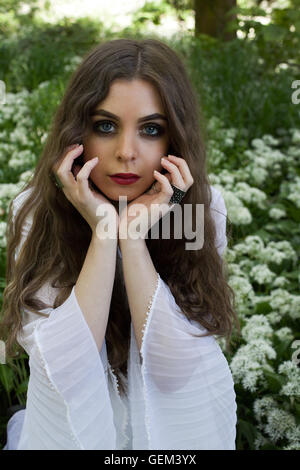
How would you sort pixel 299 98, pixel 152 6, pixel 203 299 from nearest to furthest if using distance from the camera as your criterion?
pixel 203 299, pixel 299 98, pixel 152 6

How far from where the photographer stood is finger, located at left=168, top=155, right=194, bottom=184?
1.51m

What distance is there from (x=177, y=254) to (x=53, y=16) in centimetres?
670

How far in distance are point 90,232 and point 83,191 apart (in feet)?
0.86

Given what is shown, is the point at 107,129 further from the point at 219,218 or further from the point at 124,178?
the point at 219,218

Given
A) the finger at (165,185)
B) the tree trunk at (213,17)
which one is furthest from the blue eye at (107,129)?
the tree trunk at (213,17)

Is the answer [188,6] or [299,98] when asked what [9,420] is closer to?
[299,98]

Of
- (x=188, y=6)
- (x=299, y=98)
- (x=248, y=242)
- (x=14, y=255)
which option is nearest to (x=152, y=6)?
(x=188, y=6)

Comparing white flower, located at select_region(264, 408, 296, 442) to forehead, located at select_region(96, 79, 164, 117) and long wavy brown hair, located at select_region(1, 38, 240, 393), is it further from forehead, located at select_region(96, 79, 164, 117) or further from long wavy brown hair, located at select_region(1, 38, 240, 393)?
forehead, located at select_region(96, 79, 164, 117)

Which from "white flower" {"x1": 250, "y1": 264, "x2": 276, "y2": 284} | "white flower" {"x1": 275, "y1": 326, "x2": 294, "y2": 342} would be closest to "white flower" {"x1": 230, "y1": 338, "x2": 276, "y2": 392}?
"white flower" {"x1": 275, "y1": 326, "x2": 294, "y2": 342}

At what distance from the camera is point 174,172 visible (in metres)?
1.49

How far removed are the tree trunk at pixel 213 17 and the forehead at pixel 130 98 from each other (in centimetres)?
400

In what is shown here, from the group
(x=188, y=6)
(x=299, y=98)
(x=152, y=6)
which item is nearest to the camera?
(x=299, y=98)

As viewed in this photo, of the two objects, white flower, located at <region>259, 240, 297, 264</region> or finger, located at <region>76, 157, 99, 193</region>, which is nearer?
finger, located at <region>76, 157, 99, 193</region>

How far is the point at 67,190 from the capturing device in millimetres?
1516
